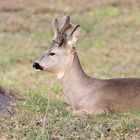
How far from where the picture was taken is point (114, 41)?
17.7 m

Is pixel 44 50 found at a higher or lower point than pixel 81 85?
lower

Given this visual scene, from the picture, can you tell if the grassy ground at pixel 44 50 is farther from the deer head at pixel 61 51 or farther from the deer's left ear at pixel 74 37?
the deer's left ear at pixel 74 37

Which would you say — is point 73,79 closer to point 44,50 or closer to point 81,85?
point 81,85

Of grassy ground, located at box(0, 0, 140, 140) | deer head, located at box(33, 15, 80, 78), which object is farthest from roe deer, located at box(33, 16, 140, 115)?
grassy ground, located at box(0, 0, 140, 140)

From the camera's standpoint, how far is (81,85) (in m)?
9.19

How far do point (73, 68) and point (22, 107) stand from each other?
89 cm

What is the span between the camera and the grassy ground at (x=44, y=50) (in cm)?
797

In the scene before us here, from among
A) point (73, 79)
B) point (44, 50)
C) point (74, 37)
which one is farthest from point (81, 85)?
point (44, 50)

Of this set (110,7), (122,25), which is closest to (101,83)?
(122,25)

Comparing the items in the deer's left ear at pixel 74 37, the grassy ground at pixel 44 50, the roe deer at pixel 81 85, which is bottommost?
the grassy ground at pixel 44 50

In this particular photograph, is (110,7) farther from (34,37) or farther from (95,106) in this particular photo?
(95,106)

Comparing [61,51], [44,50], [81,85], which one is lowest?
[44,50]

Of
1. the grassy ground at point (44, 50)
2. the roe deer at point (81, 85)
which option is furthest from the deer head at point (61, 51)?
the grassy ground at point (44, 50)

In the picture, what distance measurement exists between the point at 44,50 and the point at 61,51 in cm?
742
